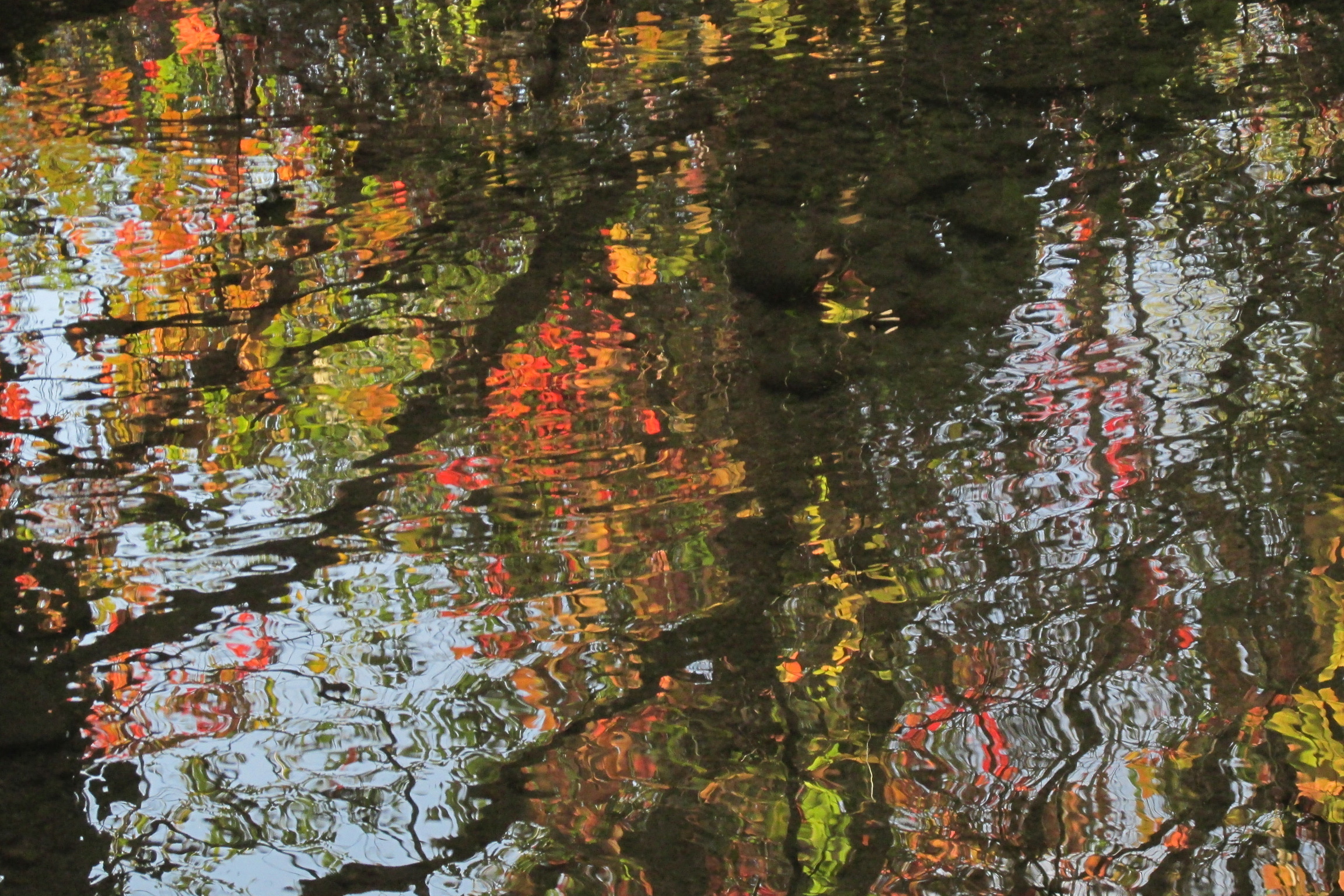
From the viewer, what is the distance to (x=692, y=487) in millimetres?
1819

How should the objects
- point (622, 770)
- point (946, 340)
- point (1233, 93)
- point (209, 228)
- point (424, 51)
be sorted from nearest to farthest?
point (622, 770) → point (946, 340) → point (209, 228) → point (1233, 93) → point (424, 51)

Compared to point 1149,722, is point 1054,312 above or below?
above

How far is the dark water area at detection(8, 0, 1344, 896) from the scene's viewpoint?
1.37m

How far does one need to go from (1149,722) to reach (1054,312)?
36.8 inches

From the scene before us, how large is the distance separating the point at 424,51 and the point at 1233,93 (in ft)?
7.37

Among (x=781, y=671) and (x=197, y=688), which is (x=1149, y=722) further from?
(x=197, y=688)

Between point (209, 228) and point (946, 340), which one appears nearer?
point (946, 340)

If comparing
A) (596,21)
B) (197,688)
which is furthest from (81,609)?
(596,21)

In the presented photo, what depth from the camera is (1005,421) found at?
6.23 feet

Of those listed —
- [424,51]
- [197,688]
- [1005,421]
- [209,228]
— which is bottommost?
[197,688]

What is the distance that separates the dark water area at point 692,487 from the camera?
4.49 ft

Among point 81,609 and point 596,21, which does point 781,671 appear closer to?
point 81,609

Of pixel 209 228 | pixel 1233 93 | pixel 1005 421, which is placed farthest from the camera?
pixel 1233 93

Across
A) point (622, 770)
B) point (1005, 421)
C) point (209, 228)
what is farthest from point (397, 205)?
point (622, 770)
